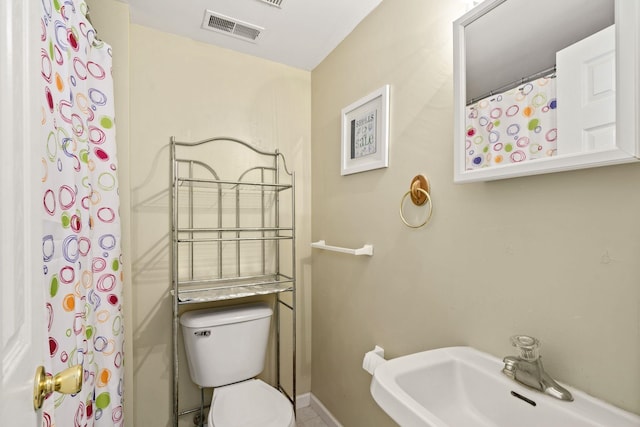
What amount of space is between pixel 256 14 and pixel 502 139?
1.34 metres

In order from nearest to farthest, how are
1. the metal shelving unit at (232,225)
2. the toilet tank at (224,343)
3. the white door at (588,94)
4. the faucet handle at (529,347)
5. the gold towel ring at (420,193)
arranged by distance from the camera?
the white door at (588,94) → the faucet handle at (529,347) → the gold towel ring at (420,193) → the toilet tank at (224,343) → the metal shelving unit at (232,225)

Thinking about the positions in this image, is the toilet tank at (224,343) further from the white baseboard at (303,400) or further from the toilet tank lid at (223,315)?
the white baseboard at (303,400)

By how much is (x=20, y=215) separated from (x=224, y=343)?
4.49 ft

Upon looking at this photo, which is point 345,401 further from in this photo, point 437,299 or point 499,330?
point 499,330

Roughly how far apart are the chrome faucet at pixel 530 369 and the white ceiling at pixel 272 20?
5.07 feet

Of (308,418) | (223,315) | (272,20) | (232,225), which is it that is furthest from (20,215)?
(308,418)

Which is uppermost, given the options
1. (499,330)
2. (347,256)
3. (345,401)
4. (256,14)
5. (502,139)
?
(256,14)

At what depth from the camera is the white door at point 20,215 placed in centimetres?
39

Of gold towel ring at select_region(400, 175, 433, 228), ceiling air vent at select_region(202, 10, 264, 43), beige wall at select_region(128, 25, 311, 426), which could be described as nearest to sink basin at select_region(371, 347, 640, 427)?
gold towel ring at select_region(400, 175, 433, 228)

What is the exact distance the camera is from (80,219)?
1075 mm

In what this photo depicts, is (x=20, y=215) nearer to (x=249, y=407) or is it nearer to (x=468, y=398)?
(x=468, y=398)

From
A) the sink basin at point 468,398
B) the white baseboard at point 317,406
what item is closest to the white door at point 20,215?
the sink basin at point 468,398

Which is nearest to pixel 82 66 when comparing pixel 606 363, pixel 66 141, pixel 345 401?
pixel 66 141

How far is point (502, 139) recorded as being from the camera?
3.12ft
